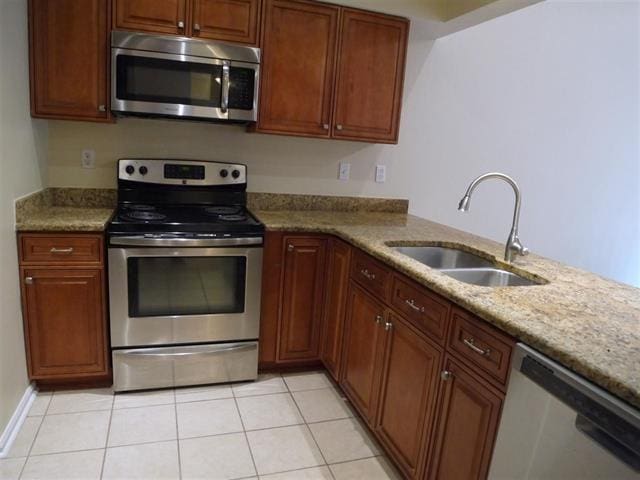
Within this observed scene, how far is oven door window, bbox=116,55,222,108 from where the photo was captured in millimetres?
2207

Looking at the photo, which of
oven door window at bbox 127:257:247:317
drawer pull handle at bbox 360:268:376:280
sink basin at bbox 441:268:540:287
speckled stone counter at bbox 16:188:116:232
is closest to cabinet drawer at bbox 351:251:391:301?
drawer pull handle at bbox 360:268:376:280

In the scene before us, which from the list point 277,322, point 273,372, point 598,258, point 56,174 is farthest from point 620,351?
point 598,258

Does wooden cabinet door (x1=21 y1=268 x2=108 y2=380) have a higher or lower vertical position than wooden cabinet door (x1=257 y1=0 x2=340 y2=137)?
lower

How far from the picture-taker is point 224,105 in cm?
235

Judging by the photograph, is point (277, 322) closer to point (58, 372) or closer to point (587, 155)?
point (58, 372)

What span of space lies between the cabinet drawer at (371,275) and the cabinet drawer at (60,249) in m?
1.22

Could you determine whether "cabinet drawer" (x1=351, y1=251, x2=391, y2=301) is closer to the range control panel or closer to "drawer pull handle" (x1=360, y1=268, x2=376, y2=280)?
"drawer pull handle" (x1=360, y1=268, x2=376, y2=280)

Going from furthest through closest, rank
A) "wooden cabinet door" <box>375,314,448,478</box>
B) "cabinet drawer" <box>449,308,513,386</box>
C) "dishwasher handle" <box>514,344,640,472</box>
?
1. "wooden cabinet door" <box>375,314,448,478</box>
2. "cabinet drawer" <box>449,308,513,386</box>
3. "dishwasher handle" <box>514,344,640,472</box>

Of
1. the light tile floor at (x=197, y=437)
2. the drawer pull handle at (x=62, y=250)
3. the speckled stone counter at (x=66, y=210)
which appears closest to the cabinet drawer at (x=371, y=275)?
the light tile floor at (x=197, y=437)

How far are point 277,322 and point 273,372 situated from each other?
0.34 m

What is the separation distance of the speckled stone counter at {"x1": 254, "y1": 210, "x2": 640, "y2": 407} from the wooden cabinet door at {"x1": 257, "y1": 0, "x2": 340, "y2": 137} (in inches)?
24.8

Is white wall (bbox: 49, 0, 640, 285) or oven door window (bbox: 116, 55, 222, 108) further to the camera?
white wall (bbox: 49, 0, 640, 285)

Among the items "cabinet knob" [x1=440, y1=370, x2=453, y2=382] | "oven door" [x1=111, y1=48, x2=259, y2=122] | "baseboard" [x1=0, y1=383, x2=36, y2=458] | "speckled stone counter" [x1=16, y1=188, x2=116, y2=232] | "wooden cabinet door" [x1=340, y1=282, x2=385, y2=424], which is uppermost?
"oven door" [x1=111, y1=48, x2=259, y2=122]

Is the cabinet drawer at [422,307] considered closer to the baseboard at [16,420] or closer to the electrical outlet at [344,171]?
the electrical outlet at [344,171]
